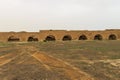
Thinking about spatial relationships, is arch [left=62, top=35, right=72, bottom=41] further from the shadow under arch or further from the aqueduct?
the shadow under arch

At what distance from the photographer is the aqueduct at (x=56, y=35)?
120 feet

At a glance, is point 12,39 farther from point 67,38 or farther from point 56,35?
point 67,38

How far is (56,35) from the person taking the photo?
37.4 m

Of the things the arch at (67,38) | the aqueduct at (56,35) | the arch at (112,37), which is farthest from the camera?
the arch at (112,37)

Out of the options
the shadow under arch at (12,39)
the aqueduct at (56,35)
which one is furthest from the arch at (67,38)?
the shadow under arch at (12,39)

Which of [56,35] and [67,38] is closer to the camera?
[56,35]

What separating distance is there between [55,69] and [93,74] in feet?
6.64

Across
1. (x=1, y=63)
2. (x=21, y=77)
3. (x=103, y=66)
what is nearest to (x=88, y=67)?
(x=103, y=66)

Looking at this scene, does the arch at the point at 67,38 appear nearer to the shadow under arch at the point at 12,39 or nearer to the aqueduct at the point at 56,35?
the aqueduct at the point at 56,35

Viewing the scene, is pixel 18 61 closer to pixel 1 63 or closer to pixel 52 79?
pixel 1 63

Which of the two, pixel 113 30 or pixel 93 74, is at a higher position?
pixel 113 30

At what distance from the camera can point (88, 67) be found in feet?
45.9

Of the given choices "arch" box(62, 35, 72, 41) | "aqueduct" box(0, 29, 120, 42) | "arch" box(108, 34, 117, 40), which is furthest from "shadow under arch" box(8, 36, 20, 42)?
"arch" box(108, 34, 117, 40)

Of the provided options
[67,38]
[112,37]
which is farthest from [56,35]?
[112,37]
